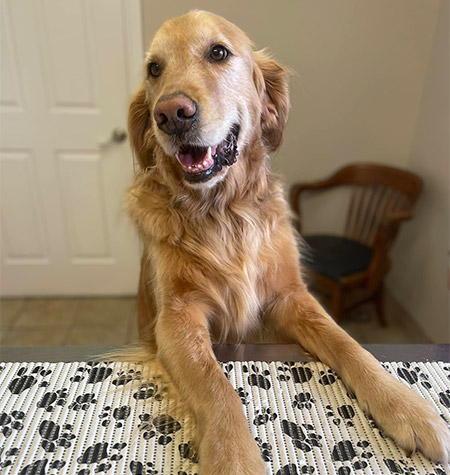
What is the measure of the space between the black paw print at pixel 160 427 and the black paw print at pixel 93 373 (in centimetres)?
14

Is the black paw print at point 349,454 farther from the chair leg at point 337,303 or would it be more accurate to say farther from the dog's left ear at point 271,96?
the chair leg at point 337,303

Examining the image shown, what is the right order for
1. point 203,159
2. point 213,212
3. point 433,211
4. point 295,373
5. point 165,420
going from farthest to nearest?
point 433,211
point 213,212
point 203,159
point 295,373
point 165,420

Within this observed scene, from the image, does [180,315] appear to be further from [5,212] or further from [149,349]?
[5,212]

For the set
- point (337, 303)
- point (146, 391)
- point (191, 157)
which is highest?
point (191, 157)

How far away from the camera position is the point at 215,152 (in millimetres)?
1059

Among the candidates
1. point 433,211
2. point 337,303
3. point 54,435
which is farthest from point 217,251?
point 433,211

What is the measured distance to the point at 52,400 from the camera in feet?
2.39

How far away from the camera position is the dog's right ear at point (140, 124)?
4.09 ft

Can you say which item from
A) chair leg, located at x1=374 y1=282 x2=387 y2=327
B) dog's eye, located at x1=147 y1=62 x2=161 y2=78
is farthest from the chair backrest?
dog's eye, located at x1=147 y1=62 x2=161 y2=78

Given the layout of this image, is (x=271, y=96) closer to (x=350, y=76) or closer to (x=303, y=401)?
(x=303, y=401)

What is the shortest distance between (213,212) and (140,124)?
0.40 metres

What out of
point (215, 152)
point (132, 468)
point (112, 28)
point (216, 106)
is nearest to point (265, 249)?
point (215, 152)

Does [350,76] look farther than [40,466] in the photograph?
Yes

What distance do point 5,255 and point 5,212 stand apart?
344 mm
